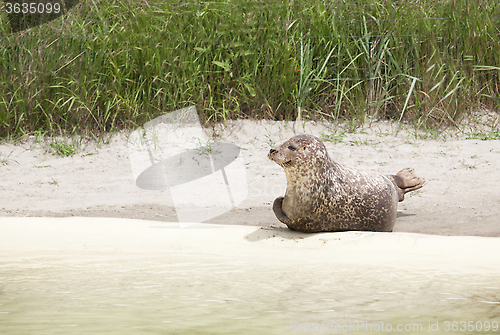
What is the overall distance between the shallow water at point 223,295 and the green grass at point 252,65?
11.7 feet

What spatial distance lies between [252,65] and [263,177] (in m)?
1.69

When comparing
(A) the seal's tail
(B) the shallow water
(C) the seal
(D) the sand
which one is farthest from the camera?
(D) the sand

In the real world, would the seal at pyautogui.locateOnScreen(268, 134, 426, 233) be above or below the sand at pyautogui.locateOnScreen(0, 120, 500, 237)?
above

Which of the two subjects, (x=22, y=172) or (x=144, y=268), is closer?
(x=144, y=268)

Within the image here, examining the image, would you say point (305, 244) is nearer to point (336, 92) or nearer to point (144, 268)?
point (144, 268)

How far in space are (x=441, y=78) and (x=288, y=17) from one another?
2044 mm

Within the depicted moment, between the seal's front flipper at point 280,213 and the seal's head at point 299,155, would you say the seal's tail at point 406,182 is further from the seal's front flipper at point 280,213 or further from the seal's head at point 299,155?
the seal's front flipper at point 280,213

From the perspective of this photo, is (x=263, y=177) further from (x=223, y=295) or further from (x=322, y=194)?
(x=223, y=295)

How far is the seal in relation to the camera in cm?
363

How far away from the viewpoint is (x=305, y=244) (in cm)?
352

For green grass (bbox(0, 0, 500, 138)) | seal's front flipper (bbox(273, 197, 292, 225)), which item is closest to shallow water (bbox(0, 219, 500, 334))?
seal's front flipper (bbox(273, 197, 292, 225))

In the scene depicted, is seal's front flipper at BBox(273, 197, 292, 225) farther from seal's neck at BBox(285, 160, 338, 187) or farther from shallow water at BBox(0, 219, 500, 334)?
shallow water at BBox(0, 219, 500, 334)

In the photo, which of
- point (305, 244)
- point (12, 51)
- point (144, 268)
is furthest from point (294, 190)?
point (12, 51)

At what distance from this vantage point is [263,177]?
5.73m
